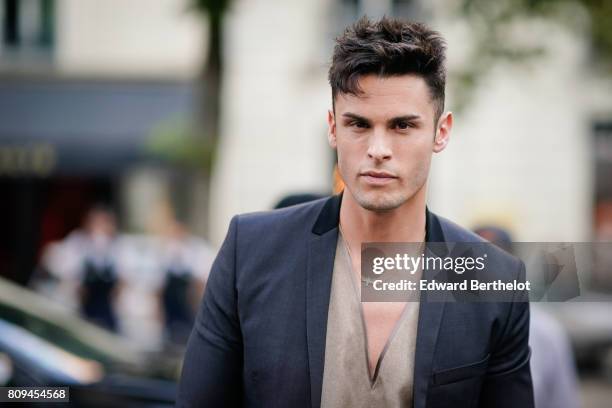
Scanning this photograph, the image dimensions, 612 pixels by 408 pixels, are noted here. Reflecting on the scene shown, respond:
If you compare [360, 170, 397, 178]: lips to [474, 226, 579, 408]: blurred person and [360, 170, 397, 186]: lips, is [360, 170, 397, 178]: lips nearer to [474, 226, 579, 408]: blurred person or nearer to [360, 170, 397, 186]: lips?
[360, 170, 397, 186]: lips

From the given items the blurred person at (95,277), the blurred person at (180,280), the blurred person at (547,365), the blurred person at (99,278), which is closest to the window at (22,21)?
the blurred person at (95,277)

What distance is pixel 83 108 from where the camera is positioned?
60.0 feet

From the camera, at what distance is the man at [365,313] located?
7.69 feet

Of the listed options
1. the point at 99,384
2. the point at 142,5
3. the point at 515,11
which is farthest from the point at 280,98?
the point at 99,384

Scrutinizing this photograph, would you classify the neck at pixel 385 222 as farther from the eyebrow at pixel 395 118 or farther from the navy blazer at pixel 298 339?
the eyebrow at pixel 395 118

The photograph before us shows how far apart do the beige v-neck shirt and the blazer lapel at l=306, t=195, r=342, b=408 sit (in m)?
0.02

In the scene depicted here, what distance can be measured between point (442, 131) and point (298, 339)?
638 mm

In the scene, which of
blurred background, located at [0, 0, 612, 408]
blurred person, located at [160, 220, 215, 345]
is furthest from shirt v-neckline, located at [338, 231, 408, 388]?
blurred background, located at [0, 0, 612, 408]

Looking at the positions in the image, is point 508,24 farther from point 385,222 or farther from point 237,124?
point 385,222

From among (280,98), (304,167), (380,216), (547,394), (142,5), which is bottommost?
(547,394)

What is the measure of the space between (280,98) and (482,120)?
3607mm

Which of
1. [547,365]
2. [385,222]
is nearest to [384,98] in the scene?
[385,222]

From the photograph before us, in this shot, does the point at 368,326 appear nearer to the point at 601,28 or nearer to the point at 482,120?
the point at 601,28

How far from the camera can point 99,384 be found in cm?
516
